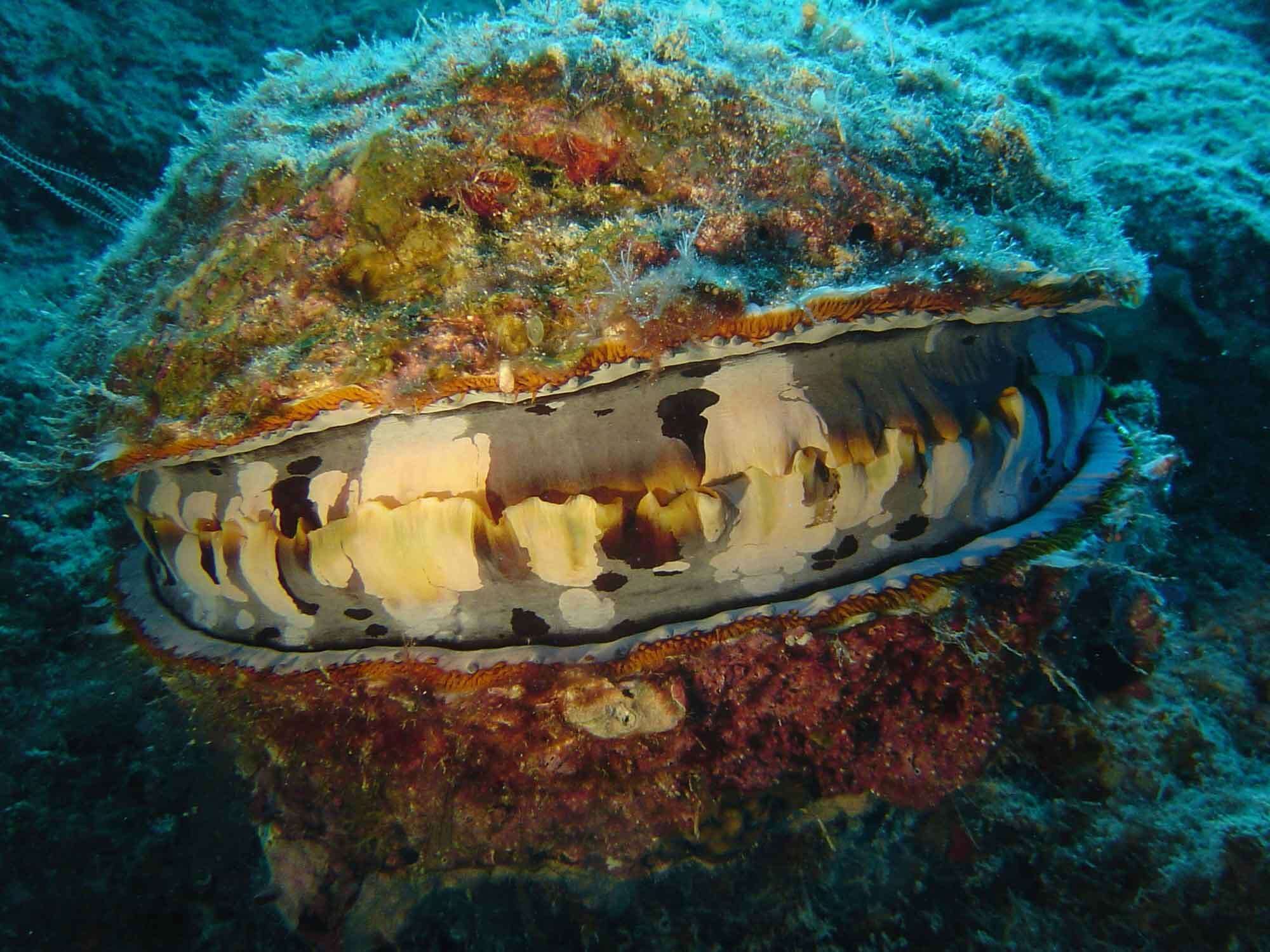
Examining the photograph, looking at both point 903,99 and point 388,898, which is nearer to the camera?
point 903,99

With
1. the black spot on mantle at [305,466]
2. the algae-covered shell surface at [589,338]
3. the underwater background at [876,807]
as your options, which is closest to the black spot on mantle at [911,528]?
the algae-covered shell surface at [589,338]

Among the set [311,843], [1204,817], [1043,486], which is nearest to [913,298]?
[1043,486]

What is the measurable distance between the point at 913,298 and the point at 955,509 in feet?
2.70

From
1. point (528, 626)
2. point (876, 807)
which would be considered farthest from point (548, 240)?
point (876, 807)

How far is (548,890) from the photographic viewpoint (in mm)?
2746

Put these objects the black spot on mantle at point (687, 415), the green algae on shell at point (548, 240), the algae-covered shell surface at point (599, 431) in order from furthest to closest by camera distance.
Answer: the black spot on mantle at point (687, 415) → the algae-covered shell surface at point (599, 431) → the green algae on shell at point (548, 240)

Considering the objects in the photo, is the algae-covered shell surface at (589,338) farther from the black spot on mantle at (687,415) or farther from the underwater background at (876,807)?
the underwater background at (876,807)

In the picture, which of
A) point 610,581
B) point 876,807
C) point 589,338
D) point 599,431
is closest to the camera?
point 589,338

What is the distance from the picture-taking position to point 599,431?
219 cm

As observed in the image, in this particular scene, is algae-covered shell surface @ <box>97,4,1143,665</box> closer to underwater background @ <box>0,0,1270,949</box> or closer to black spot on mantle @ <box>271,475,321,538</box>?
black spot on mantle @ <box>271,475,321,538</box>

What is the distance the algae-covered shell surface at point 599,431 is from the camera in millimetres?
2018

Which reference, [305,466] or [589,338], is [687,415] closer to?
[589,338]

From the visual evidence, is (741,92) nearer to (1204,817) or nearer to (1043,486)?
(1043,486)

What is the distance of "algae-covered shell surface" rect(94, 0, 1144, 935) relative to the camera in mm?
2018
